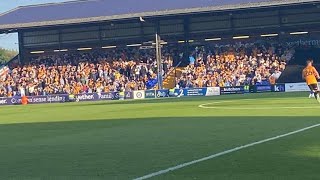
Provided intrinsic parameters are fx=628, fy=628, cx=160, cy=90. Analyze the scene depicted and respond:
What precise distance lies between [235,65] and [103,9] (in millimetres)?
16464

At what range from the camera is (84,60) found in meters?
69.2

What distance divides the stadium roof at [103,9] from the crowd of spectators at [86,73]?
16.1 ft

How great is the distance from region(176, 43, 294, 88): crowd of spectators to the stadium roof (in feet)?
18.6

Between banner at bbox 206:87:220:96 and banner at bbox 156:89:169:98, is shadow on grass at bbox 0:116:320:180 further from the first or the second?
banner at bbox 156:89:169:98

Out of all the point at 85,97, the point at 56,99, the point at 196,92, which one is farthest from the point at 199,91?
the point at 56,99

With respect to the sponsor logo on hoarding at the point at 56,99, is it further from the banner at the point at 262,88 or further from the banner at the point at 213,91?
the banner at the point at 262,88

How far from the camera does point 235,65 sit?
61219 millimetres

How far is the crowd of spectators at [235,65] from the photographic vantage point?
5875 cm

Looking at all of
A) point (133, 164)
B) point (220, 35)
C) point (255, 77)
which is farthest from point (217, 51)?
point (133, 164)

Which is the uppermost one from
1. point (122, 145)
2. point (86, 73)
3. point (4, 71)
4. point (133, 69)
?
point (4, 71)

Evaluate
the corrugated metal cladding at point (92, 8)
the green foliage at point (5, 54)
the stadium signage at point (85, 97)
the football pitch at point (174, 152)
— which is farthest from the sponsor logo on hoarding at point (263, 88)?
the green foliage at point (5, 54)

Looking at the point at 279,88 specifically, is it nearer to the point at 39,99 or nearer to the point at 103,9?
the point at 103,9

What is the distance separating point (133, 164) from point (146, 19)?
5202 centimetres

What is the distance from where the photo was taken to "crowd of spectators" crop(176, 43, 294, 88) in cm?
5875
